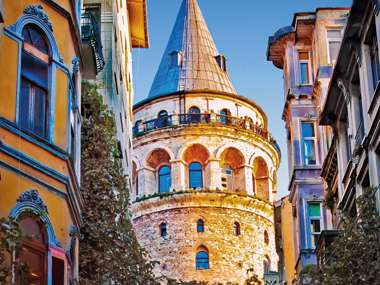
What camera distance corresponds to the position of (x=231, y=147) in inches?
2864

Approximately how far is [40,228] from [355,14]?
9.42 meters

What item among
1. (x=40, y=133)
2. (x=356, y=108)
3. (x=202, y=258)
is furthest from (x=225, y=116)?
(x=40, y=133)

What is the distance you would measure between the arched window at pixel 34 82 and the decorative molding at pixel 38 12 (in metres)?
0.21

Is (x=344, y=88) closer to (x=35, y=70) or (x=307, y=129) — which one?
(x=35, y=70)

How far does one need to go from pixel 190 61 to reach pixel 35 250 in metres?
60.3

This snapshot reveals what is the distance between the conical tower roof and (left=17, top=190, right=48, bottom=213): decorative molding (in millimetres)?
56108

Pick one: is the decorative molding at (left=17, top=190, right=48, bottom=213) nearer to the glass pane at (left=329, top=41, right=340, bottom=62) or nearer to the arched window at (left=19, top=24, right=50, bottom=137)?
the arched window at (left=19, top=24, right=50, bottom=137)

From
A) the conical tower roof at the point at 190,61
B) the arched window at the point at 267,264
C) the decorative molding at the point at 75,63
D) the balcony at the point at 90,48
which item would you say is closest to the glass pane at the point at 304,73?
the balcony at the point at 90,48

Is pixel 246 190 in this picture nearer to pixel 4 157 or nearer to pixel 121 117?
pixel 121 117

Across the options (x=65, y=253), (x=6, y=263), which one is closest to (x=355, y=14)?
(x=65, y=253)

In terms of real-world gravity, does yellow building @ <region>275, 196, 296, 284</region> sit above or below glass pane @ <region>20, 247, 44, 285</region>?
above

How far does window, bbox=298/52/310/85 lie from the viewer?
129 feet

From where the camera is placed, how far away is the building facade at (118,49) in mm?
30844

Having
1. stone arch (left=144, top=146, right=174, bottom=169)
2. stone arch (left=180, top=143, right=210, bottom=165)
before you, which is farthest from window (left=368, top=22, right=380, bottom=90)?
stone arch (left=180, top=143, right=210, bottom=165)
